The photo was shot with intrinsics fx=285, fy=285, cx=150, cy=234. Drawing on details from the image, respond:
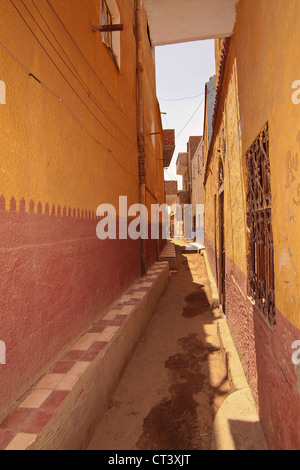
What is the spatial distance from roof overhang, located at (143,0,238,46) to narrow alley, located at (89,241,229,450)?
5.09 m

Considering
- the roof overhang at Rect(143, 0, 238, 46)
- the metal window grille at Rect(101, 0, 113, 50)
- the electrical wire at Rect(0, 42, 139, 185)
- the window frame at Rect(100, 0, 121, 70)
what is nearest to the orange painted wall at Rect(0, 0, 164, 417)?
the electrical wire at Rect(0, 42, 139, 185)

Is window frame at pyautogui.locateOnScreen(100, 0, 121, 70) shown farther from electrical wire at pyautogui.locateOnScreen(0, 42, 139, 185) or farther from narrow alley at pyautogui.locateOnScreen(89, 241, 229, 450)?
narrow alley at pyautogui.locateOnScreen(89, 241, 229, 450)

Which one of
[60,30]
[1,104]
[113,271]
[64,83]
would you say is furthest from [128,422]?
[60,30]

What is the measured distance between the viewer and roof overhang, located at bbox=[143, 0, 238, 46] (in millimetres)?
3764

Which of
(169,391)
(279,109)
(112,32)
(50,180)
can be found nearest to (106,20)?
(112,32)

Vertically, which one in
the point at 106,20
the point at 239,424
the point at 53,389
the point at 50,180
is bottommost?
the point at 239,424

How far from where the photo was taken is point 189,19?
4.18m

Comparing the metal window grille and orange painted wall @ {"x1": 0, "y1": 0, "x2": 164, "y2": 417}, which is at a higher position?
the metal window grille

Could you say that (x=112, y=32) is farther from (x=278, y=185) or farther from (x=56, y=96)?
(x=278, y=185)

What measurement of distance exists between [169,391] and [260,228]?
266cm

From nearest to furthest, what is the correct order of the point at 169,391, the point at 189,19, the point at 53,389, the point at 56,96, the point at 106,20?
the point at 53,389
the point at 56,96
the point at 169,391
the point at 189,19
the point at 106,20

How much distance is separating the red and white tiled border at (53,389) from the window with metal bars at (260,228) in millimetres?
1867

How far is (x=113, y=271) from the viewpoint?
5.31 metres

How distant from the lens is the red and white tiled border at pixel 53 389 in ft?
6.39
